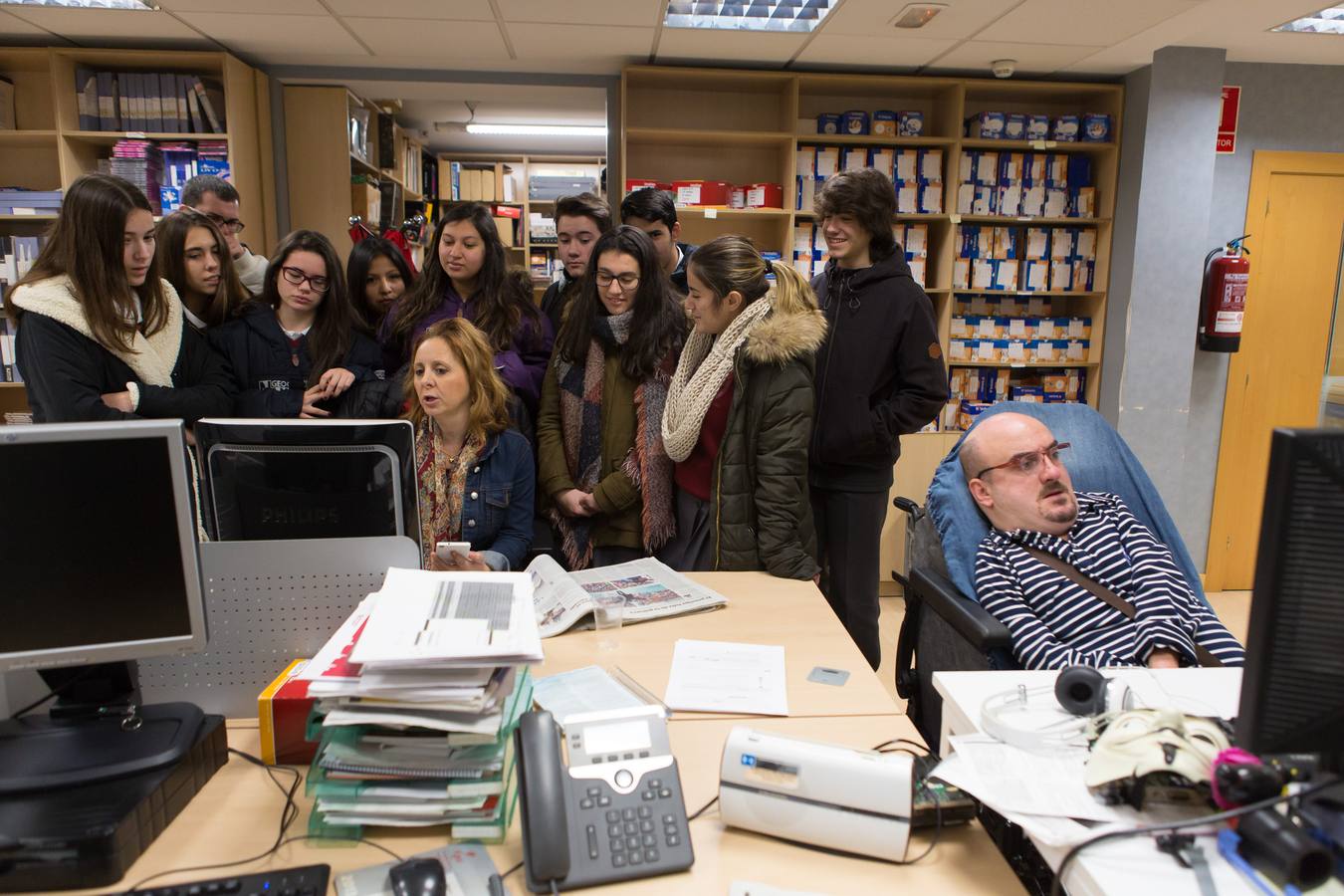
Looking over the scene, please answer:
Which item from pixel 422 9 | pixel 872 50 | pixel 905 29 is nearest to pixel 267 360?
pixel 422 9

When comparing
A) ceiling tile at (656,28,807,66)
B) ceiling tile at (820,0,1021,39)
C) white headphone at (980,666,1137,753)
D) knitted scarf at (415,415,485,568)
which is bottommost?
white headphone at (980,666,1137,753)

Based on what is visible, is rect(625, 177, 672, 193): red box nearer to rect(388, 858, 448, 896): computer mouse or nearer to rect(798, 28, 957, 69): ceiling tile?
rect(798, 28, 957, 69): ceiling tile

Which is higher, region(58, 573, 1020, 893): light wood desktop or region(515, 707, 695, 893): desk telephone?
region(515, 707, 695, 893): desk telephone

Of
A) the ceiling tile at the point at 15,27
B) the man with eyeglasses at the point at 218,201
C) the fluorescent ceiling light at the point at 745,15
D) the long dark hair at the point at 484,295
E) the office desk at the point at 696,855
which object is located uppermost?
the fluorescent ceiling light at the point at 745,15

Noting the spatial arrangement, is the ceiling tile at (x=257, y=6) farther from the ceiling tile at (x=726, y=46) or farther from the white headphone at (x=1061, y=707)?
the white headphone at (x=1061, y=707)

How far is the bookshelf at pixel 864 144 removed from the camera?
13.6 feet

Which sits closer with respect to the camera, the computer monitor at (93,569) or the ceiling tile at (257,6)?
the computer monitor at (93,569)

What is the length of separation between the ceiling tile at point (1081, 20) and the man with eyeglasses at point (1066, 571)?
6.79 ft

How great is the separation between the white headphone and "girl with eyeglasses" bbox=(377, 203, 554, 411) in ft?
5.36

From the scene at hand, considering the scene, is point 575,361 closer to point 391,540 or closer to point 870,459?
point 870,459

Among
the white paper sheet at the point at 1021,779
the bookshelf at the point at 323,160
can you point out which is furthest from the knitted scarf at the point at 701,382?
the bookshelf at the point at 323,160

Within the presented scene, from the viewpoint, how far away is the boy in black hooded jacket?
2.51 metres

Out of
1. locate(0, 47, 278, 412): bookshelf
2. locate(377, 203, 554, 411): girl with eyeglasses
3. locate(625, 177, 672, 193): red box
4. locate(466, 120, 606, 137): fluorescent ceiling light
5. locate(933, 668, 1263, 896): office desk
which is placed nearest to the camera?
locate(933, 668, 1263, 896): office desk

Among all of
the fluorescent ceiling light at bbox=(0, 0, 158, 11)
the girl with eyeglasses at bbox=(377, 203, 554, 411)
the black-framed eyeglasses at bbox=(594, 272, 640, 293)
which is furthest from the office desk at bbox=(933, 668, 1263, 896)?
the fluorescent ceiling light at bbox=(0, 0, 158, 11)
